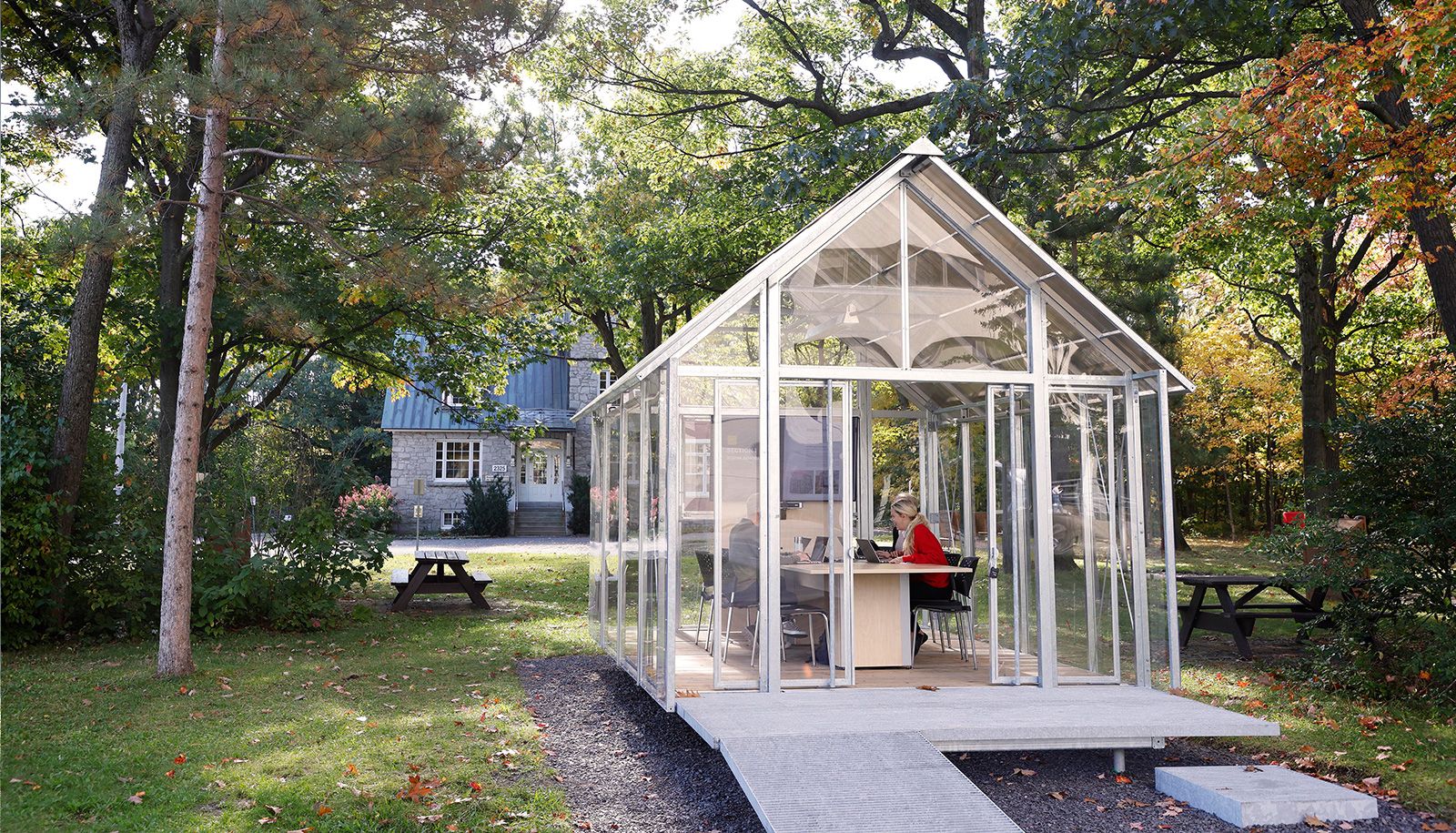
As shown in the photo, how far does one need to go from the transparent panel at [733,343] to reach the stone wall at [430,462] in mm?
28209

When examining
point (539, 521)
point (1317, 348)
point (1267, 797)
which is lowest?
point (1267, 797)

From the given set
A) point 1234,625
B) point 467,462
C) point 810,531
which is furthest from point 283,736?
point 467,462

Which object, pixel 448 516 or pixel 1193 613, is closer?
pixel 1193 613

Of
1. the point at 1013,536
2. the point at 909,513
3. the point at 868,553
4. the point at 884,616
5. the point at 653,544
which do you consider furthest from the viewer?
the point at 909,513

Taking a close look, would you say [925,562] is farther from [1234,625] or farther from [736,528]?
[1234,625]

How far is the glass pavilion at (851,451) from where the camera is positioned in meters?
8.11

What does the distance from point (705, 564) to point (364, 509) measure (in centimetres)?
697

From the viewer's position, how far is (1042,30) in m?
11.1

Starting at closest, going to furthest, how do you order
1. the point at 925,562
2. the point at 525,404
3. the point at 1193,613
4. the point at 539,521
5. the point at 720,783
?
the point at 720,783 < the point at 925,562 < the point at 1193,613 < the point at 539,521 < the point at 525,404

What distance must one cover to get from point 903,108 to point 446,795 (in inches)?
406

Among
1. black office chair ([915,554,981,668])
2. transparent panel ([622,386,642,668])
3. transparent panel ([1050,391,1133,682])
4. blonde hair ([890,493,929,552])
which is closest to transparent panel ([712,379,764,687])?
transparent panel ([622,386,642,668])

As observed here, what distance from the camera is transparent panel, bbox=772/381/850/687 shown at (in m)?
8.20

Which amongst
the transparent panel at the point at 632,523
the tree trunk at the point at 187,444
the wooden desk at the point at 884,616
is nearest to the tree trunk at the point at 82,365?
the tree trunk at the point at 187,444

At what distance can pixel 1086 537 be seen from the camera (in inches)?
336
